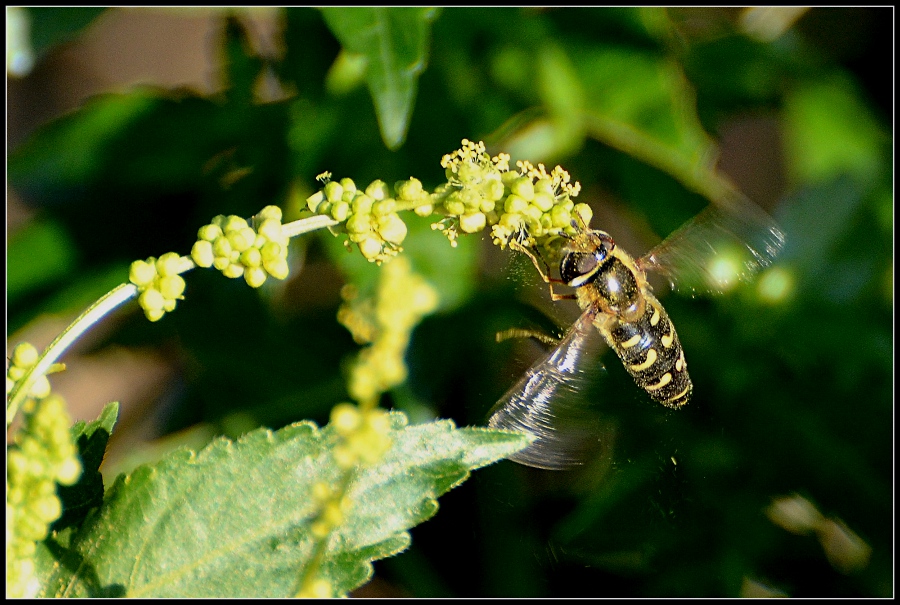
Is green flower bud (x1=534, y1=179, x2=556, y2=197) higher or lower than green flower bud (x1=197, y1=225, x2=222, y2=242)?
above

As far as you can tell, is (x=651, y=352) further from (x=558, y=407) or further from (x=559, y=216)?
(x=559, y=216)

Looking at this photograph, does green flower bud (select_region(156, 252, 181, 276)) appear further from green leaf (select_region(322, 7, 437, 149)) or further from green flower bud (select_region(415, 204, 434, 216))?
green leaf (select_region(322, 7, 437, 149))

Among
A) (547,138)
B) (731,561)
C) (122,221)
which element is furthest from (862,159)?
(122,221)

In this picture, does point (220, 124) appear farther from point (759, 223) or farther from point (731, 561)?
point (731, 561)

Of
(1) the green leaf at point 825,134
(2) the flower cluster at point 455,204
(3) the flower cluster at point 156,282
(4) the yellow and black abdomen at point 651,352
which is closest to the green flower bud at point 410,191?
(2) the flower cluster at point 455,204

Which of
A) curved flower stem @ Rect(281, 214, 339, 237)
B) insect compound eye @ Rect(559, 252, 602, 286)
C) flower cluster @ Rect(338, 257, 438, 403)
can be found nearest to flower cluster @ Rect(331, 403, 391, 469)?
flower cluster @ Rect(338, 257, 438, 403)

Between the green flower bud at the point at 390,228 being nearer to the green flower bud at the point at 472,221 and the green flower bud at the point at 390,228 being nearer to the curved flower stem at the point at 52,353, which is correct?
the green flower bud at the point at 472,221

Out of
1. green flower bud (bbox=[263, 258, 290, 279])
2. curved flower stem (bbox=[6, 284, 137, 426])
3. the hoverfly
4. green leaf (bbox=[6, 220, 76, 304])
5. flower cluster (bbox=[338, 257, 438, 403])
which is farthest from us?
green leaf (bbox=[6, 220, 76, 304])
